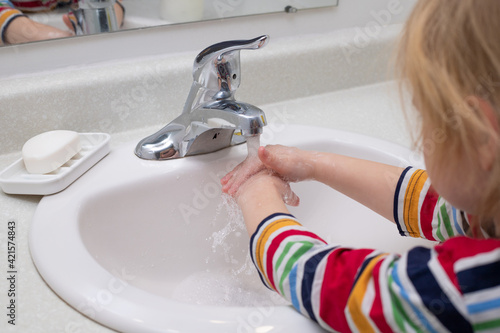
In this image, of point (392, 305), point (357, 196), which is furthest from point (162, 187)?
point (392, 305)

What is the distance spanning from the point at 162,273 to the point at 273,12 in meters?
0.45

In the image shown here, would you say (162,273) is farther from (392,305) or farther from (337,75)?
(337,75)

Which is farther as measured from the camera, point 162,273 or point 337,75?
point 337,75

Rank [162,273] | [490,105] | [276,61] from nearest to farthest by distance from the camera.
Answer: [490,105] < [162,273] < [276,61]

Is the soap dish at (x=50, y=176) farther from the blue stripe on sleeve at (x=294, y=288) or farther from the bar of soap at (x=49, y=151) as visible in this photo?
the blue stripe on sleeve at (x=294, y=288)

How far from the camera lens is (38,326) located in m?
0.39

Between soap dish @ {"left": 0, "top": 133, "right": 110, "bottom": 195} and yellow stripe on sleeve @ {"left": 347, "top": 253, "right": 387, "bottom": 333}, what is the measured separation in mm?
348

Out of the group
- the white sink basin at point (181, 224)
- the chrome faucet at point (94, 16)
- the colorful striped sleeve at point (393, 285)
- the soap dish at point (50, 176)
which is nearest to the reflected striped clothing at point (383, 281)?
the colorful striped sleeve at point (393, 285)

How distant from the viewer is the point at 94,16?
2.20 feet

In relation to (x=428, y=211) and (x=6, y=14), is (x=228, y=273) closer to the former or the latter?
(x=428, y=211)

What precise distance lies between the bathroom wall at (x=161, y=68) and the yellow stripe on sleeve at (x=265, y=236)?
34 cm

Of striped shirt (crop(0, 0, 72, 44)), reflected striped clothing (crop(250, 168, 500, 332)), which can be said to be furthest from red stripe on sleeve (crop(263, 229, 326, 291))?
striped shirt (crop(0, 0, 72, 44))

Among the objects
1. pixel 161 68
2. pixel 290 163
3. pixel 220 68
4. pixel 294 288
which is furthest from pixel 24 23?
pixel 294 288

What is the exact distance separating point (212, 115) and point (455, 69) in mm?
282
